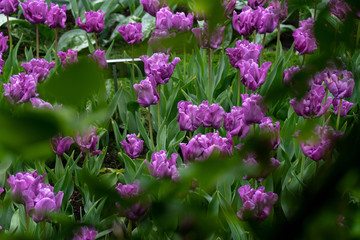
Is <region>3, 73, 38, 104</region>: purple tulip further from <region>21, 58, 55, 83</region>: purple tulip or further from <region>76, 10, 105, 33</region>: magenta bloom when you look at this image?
<region>76, 10, 105, 33</region>: magenta bloom

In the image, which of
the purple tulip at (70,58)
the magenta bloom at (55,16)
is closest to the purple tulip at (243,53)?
the purple tulip at (70,58)


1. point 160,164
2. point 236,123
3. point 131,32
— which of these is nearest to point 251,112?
point 236,123

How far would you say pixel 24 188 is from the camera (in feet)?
5.43

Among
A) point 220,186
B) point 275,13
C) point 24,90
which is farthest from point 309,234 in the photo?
point 275,13

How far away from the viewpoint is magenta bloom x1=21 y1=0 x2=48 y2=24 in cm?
280

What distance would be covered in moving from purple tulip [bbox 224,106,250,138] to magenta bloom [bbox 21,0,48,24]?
1.29m

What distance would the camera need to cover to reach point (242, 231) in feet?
6.06

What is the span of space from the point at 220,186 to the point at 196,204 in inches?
67.3

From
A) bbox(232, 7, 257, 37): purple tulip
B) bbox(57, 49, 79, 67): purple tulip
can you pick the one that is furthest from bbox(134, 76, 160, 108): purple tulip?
bbox(232, 7, 257, 37): purple tulip

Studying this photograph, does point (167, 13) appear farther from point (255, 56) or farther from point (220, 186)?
point (220, 186)

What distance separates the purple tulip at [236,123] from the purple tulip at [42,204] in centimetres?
60

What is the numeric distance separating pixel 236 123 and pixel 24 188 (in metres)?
0.71

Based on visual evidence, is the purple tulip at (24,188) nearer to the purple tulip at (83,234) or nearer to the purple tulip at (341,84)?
the purple tulip at (83,234)

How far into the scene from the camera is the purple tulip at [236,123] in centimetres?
191
